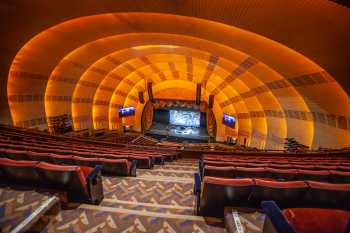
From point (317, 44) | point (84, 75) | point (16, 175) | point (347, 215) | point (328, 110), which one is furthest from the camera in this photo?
point (84, 75)

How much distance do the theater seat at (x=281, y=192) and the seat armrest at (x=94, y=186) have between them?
2.51 metres

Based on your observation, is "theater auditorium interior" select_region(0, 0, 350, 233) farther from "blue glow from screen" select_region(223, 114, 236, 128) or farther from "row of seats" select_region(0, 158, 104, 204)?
"blue glow from screen" select_region(223, 114, 236, 128)

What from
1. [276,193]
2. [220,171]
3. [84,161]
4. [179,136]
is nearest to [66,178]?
[84,161]

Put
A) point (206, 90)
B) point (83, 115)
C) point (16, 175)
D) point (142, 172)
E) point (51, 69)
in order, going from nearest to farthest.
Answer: point (16, 175) → point (142, 172) → point (51, 69) → point (83, 115) → point (206, 90)

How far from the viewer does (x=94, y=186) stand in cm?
303

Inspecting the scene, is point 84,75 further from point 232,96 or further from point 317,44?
point 317,44

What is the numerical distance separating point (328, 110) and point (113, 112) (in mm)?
20671

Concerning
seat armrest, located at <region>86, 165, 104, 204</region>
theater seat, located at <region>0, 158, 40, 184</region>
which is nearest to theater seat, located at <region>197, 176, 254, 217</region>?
seat armrest, located at <region>86, 165, 104, 204</region>

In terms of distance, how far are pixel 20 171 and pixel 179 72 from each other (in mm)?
19373

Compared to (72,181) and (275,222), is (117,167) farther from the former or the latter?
(275,222)

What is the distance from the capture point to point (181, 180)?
4.57 m

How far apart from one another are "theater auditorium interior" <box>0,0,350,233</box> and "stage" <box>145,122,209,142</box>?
15.9 inches

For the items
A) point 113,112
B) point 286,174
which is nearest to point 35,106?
point 113,112

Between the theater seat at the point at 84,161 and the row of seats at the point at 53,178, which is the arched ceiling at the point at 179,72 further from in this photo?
the row of seats at the point at 53,178
